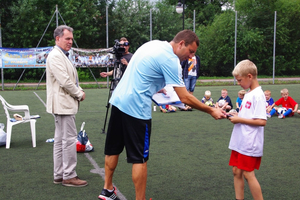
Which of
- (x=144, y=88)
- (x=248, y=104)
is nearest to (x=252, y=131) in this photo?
(x=248, y=104)

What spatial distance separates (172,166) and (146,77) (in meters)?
2.09

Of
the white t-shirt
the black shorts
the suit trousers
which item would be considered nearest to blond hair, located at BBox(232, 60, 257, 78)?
the white t-shirt

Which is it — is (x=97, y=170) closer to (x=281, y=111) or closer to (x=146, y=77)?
(x=146, y=77)

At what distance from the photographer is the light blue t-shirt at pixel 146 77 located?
319 centimetres

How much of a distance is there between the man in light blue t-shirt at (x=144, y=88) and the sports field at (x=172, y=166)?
0.80 m

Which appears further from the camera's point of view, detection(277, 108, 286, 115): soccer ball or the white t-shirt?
detection(277, 108, 286, 115): soccer ball

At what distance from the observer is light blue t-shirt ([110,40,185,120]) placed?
319 cm

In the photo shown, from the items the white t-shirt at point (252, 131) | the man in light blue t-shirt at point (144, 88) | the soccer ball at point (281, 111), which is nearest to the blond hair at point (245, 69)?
the white t-shirt at point (252, 131)

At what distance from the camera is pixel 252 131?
3227 mm

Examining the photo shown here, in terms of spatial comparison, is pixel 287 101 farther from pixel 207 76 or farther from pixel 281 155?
pixel 207 76

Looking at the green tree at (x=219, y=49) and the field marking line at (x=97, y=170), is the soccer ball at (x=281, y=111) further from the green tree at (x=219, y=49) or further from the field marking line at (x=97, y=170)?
the green tree at (x=219, y=49)

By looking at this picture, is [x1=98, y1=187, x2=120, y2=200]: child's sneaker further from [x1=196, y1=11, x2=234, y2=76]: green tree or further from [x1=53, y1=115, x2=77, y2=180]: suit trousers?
[x1=196, y1=11, x2=234, y2=76]: green tree

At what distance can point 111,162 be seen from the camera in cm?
369

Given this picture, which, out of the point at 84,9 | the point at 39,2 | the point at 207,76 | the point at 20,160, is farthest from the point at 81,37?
the point at 20,160
